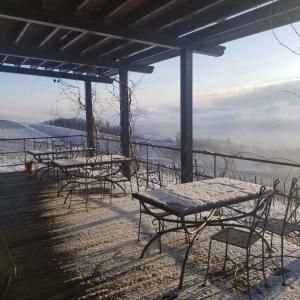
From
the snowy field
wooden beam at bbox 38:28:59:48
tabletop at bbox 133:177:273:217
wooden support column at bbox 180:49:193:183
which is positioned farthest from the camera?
wooden support column at bbox 180:49:193:183

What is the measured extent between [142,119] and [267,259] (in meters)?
4.85

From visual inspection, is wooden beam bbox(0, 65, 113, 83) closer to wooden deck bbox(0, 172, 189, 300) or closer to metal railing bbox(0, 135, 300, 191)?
metal railing bbox(0, 135, 300, 191)

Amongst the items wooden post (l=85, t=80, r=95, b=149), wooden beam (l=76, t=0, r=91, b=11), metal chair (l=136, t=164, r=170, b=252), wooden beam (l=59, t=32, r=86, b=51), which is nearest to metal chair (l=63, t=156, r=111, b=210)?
metal chair (l=136, t=164, r=170, b=252)

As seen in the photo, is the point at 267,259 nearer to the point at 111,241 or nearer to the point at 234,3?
the point at 111,241

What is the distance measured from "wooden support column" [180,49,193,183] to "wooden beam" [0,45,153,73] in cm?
233

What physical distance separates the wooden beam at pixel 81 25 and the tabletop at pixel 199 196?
8.27ft

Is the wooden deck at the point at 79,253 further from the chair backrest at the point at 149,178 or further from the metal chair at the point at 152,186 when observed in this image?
the chair backrest at the point at 149,178

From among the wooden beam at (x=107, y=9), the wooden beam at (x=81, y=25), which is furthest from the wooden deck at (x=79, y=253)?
the wooden beam at (x=107, y=9)

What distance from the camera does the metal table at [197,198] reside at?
272 cm

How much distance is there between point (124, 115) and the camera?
7672mm

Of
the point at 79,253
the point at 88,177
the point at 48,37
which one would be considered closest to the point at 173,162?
the point at 88,177

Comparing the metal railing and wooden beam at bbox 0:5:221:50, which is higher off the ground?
wooden beam at bbox 0:5:221:50

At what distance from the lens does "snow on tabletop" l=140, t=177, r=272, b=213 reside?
9.18ft

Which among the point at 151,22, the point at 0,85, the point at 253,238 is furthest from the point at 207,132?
the point at 253,238
